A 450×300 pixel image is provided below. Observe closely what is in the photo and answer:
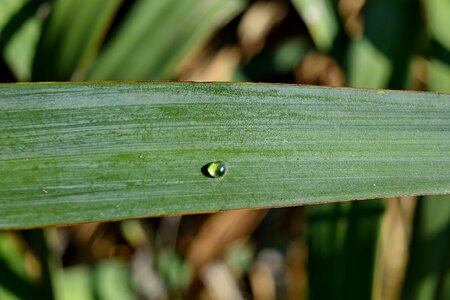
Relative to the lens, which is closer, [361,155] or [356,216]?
[361,155]

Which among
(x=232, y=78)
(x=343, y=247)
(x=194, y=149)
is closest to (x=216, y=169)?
(x=194, y=149)

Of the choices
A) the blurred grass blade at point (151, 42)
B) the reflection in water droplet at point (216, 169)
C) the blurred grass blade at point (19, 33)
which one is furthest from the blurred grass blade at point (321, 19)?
the reflection in water droplet at point (216, 169)

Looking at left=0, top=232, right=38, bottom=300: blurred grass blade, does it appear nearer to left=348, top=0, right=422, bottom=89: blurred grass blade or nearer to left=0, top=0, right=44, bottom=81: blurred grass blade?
left=0, top=0, right=44, bottom=81: blurred grass blade

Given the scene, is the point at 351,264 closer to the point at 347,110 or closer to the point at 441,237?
the point at 441,237

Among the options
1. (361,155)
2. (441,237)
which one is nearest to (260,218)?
(441,237)

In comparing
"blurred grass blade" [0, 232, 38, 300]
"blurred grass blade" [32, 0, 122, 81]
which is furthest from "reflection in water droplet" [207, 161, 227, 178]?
"blurred grass blade" [0, 232, 38, 300]

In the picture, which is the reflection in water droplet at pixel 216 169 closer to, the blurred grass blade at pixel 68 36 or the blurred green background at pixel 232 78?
the blurred green background at pixel 232 78
